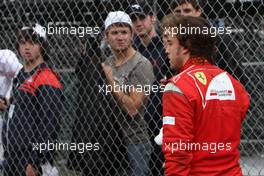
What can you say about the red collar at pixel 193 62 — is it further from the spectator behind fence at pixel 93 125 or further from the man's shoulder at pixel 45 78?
the man's shoulder at pixel 45 78

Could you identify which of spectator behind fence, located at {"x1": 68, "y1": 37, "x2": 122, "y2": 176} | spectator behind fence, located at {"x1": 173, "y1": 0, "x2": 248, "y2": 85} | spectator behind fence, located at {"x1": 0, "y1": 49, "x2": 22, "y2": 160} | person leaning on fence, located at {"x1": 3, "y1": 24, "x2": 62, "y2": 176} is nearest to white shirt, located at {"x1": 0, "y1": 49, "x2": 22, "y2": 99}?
spectator behind fence, located at {"x1": 0, "y1": 49, "x2": 22, "y2": 160}

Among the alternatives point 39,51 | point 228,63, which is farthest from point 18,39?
point 228,63

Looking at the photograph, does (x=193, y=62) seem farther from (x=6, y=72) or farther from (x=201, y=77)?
(x=6, y=72)

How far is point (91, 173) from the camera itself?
4.11 m

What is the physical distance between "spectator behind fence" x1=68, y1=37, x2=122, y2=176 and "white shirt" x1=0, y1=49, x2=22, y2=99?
60 centimetres

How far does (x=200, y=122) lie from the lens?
8.79 feet

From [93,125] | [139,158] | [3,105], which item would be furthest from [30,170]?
[139,158]

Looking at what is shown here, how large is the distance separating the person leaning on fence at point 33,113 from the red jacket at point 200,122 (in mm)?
1617

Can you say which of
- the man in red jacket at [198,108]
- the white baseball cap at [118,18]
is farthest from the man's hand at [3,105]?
the man in red jacket at [198,108]

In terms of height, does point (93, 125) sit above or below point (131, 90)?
below

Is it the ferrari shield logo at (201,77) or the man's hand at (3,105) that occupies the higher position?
the ferrari shield logo at (201,77)

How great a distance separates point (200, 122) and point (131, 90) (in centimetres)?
133

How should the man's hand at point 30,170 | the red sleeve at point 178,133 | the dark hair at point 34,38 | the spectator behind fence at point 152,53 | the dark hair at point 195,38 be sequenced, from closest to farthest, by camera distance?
the red sleeve at point 178,133, the dark hair at point 195,38, the spectator behind fence at point 152,53, the man's hand at point 30,170, the dark hair at point 34,38

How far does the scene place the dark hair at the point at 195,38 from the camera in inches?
108
